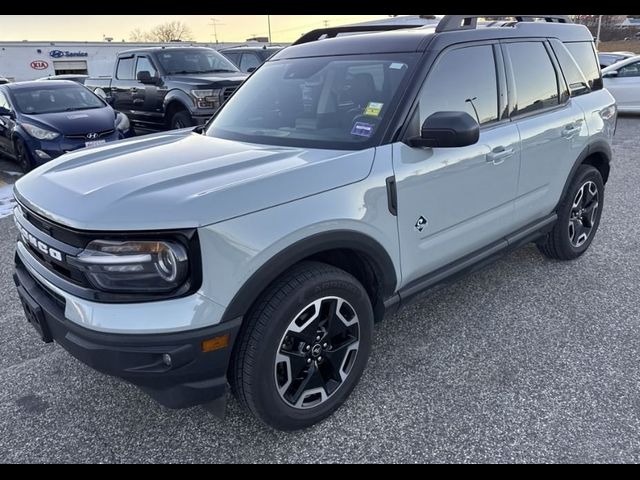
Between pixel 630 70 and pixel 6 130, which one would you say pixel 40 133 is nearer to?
pixel 6 130

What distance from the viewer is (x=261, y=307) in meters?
2.20

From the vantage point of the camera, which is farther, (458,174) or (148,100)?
(148,100)

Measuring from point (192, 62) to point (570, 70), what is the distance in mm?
7232

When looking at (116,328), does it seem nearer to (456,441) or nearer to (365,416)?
(365,416)

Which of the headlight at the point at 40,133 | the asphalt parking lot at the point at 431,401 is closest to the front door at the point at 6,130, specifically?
the headlight at the point at 40,133

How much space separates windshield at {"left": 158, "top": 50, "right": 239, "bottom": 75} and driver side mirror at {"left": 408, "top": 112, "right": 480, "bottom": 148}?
7.62 metres

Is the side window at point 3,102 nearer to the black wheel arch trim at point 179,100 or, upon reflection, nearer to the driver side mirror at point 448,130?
the black wheel arch trim at point 179,100

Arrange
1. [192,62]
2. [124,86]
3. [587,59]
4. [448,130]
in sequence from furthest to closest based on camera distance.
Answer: [124,86] < [192,62] < [587,59] < [448,130]

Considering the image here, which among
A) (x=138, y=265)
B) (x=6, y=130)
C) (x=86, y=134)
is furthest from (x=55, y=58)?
(x=138, y=265)

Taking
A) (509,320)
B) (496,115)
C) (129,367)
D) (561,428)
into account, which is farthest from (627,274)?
(129,367)

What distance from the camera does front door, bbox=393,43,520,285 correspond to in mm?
2686

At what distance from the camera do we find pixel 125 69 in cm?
1034

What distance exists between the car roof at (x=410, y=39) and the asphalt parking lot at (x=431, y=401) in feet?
5.76

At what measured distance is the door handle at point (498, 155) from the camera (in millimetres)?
3106
